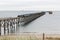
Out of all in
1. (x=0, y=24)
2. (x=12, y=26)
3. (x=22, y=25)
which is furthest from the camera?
(x=22, y=25)

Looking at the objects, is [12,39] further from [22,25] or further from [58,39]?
[22,25]

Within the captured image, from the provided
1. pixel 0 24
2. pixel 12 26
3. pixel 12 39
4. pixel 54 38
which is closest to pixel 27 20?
pixel 12 26

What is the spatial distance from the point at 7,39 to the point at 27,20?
3076 cm

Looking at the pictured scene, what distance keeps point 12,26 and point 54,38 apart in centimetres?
1546

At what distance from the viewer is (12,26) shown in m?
28.8

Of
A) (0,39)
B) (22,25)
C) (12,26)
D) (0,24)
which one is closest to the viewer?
(0,39)

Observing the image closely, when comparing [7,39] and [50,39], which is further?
[50,39]

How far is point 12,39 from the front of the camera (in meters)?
11.2

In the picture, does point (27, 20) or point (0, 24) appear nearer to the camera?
point (0, 24)

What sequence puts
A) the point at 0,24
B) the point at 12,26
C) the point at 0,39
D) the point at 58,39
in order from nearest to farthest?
the point at 0,39 < the point at 58,39 < the point at 0,24 < the point at 12,26

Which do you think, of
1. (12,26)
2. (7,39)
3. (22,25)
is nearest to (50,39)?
(7,39)

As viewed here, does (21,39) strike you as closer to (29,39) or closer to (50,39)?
(29,39)

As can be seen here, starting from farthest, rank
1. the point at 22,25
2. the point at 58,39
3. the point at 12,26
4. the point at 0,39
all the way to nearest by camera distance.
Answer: the point at 22,25 < the point at 12,26 < the point at 58,39 < the point at 0,39

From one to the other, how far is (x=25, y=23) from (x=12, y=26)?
41.1ft
